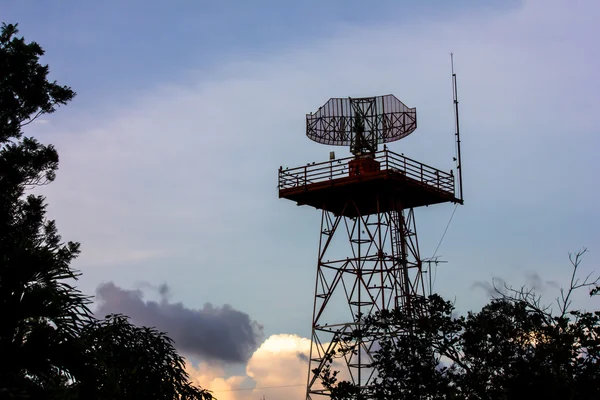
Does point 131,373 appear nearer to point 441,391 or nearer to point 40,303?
point 40,303

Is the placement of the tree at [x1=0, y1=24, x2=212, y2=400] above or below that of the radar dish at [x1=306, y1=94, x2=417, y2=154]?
below

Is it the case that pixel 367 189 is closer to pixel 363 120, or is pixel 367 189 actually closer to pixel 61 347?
pixel 363 120

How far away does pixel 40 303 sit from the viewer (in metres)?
12.7

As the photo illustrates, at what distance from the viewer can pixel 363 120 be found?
4444 cm

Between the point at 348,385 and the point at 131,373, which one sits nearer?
the point at 131,373

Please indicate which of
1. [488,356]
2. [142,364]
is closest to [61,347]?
[142,364]

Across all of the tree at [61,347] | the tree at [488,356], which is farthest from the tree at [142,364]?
the tree at [488,356]

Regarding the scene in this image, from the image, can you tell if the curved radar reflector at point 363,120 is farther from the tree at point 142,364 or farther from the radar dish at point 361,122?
the tree at point 142,364

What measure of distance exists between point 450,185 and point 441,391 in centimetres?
1742

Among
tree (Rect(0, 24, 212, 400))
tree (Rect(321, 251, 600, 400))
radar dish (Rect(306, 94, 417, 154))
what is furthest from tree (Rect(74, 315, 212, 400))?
radar dish (Rect(306, 94, 417, 154))

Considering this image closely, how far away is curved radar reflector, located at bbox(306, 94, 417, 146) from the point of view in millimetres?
43938

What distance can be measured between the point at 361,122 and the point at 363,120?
0.17 meters

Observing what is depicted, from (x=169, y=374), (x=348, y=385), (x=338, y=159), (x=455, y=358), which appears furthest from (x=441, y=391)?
(x=338, y=159)

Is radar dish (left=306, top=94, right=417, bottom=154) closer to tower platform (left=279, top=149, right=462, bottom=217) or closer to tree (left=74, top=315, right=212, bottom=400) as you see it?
tower platform (left=279, top=149, right=462, bottom=217)
